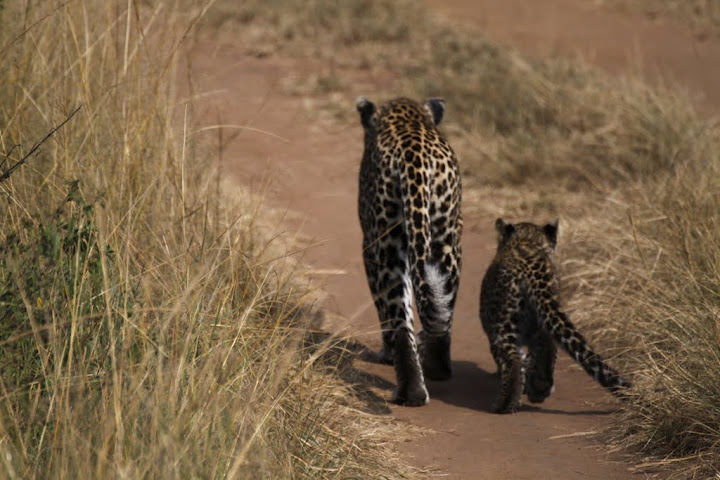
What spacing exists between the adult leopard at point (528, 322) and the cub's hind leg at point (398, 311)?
1.57 feet

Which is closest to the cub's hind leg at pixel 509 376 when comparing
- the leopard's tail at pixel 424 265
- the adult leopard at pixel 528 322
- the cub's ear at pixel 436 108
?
the adult leopard at pixel 528 322

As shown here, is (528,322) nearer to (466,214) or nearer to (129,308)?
(129,308)

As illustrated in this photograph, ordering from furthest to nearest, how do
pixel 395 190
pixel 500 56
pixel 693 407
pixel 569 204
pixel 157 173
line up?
pixel 500 56 → pixel 569 204 → pixel 395 190 → pixel 157 173 → pixel 693 407

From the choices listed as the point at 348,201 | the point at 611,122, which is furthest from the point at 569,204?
the point at 348,201

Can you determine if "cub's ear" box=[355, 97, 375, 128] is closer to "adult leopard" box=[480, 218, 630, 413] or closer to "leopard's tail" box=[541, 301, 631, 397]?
"adult leopard" box=[480, 218, 630, 413]

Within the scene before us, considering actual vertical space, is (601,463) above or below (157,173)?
below

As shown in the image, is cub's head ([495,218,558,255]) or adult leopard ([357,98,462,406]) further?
cub's head ([495,218,558,255])

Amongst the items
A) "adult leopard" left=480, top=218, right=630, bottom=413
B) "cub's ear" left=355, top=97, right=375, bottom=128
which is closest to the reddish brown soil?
"adult leopard" left=480, top=218, right=630, bottom=413

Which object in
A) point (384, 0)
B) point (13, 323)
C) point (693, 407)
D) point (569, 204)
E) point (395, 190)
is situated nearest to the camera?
point (13, 323)

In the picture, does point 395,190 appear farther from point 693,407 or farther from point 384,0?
point 384,0

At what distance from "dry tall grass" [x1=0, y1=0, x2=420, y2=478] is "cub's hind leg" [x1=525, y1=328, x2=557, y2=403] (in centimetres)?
102

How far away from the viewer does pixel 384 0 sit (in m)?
14.7

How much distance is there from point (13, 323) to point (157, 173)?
1.64m

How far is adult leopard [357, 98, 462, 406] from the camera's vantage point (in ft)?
20.0
